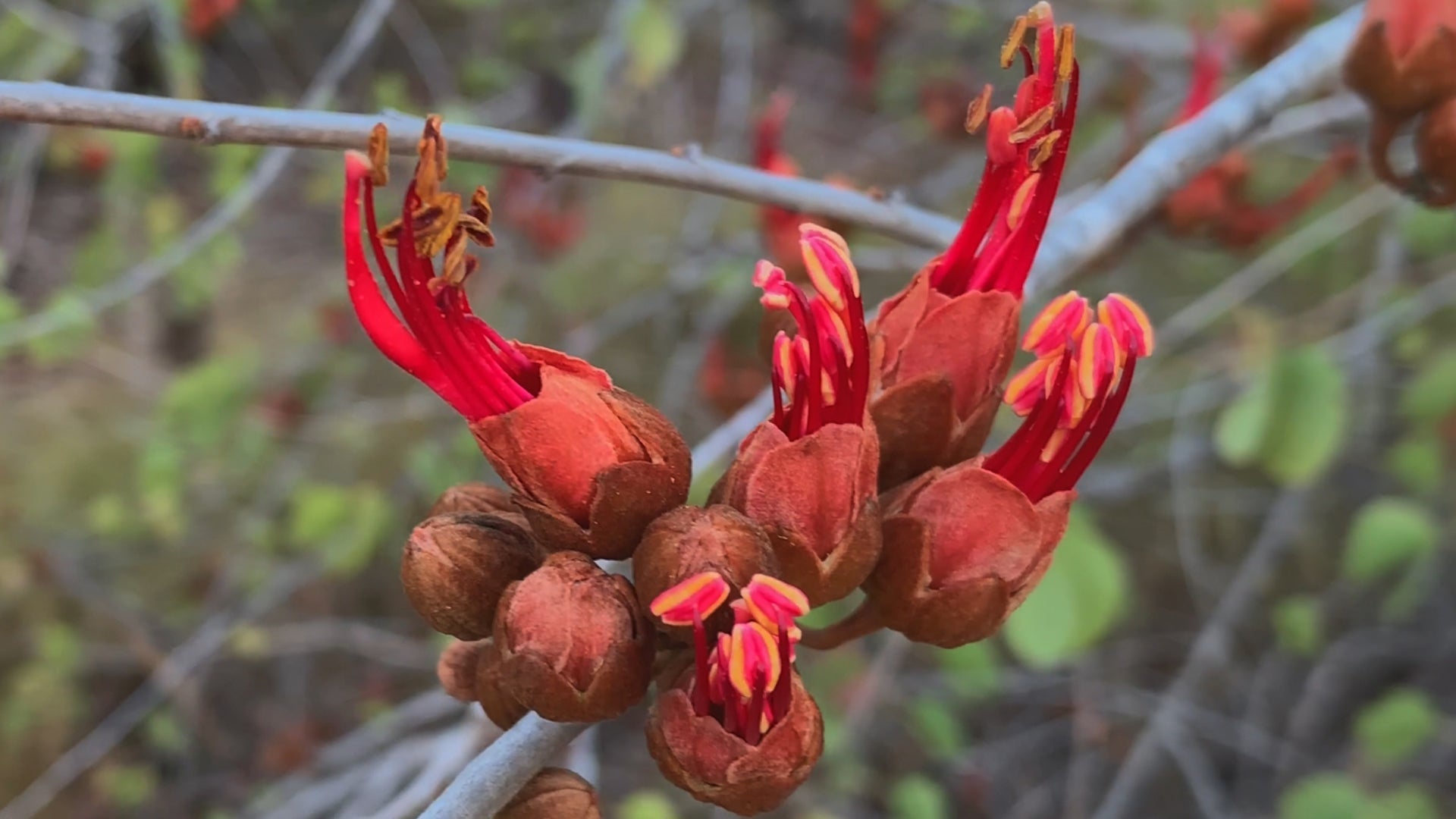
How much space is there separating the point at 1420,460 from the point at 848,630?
101 inches

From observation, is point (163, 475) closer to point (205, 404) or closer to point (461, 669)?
point (205, 404)

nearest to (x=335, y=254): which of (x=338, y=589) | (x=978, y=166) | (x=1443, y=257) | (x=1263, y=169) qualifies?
(x=338, y=589)

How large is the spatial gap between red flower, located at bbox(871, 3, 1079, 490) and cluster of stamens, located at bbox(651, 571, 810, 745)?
A: 0.75ft

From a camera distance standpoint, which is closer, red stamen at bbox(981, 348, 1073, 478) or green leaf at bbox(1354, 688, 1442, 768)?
red stamen at bbox(981, 348, 1073, 478)

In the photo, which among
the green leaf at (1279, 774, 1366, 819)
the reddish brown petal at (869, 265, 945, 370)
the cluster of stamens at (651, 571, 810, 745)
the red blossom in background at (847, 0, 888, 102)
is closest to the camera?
the cluster of stamens at (651, 571, 810, 745)

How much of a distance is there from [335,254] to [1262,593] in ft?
13.8

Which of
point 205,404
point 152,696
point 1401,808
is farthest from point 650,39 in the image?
point 152,696

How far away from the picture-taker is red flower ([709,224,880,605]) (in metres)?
0.71

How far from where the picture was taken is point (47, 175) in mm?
5055

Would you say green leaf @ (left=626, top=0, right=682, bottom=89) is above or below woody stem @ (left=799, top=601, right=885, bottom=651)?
above

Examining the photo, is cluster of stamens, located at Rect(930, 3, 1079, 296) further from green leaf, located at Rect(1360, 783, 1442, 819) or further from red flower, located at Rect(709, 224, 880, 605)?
green leaf, located at Rect(1360, 783, 1442, 819)

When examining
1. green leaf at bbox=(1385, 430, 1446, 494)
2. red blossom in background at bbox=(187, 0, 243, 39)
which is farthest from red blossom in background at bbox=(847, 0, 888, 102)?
green leaf at bbox=(1385, 430, 1446, 494)

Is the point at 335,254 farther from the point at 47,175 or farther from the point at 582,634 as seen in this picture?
the point at 582,634

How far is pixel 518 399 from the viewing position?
28.8 inches
